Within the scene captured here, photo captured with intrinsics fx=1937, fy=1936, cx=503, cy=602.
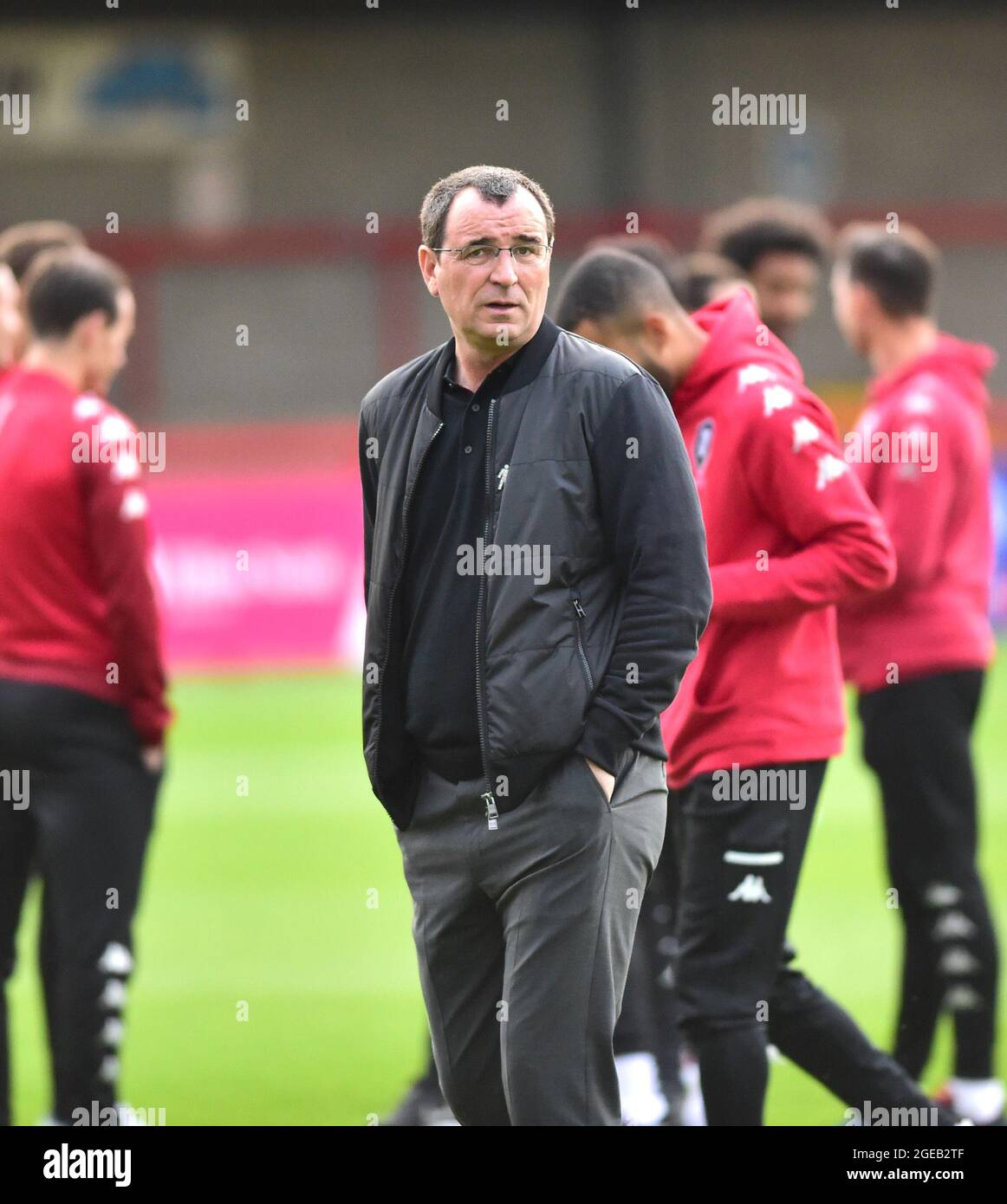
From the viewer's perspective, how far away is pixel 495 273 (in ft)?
12.2

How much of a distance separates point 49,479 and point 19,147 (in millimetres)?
23431

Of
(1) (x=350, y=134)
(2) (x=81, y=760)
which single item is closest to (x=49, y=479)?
(2) (x=81, y=760)

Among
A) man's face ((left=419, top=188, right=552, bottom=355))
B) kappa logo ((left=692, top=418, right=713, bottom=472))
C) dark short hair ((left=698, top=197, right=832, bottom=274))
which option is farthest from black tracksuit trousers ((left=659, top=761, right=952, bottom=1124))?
dark short hair ((left=698, top=197, right=832, bottom=274))

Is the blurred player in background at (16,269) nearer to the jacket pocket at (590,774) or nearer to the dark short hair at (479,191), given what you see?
the dark short hair at (479,191)

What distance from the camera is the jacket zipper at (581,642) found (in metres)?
3.65

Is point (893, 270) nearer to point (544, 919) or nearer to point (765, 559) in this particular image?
point (765, 559)

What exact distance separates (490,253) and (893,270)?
251 cm

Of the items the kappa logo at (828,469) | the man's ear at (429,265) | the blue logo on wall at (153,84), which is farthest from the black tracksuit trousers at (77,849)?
the blue logo on wall at (153,84)

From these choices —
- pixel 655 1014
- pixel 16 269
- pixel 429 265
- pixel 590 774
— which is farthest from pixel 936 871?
pixel 16 269

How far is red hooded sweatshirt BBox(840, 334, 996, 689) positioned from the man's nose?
222cm
